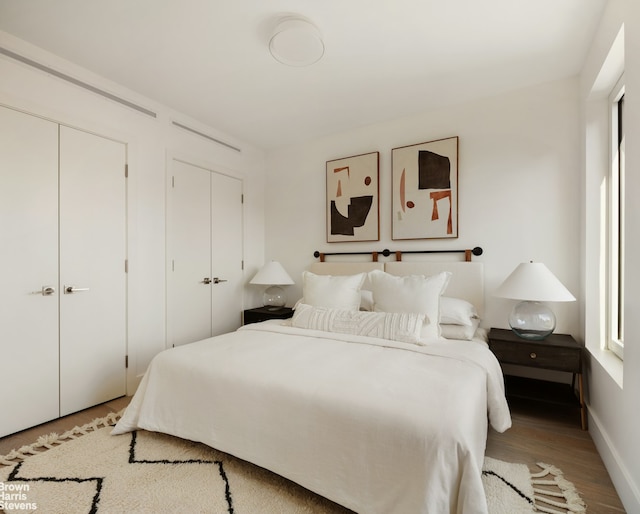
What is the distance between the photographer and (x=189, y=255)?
10.8 feet

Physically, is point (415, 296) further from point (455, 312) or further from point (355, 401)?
point (355, 401)

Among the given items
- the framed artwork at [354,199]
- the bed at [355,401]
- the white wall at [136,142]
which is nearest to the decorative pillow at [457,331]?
the bed at [355,401]

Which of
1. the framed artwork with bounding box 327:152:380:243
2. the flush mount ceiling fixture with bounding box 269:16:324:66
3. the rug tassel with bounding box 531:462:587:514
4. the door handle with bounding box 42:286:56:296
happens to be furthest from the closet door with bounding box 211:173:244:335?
the rug tassel with bounding box 531:462:587:514

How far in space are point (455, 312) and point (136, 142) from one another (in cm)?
300

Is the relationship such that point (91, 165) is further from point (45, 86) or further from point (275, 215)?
point (275, 215)

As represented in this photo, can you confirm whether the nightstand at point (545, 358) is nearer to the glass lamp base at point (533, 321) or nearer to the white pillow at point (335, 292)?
the glass lamp base at point (533, 321)

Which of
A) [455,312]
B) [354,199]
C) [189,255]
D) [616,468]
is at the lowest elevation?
[616,468]

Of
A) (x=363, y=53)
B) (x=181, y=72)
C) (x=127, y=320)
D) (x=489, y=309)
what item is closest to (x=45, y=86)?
(x=181, y=72)

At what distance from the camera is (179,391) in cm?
189

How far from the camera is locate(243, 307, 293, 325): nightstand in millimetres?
3566

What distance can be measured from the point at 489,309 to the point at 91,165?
3.48 metres

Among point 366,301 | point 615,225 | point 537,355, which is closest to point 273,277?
point 366,301

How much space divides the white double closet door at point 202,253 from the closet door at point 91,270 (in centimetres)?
47

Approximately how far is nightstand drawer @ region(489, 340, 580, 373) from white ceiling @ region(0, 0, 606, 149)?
6.74 ft
